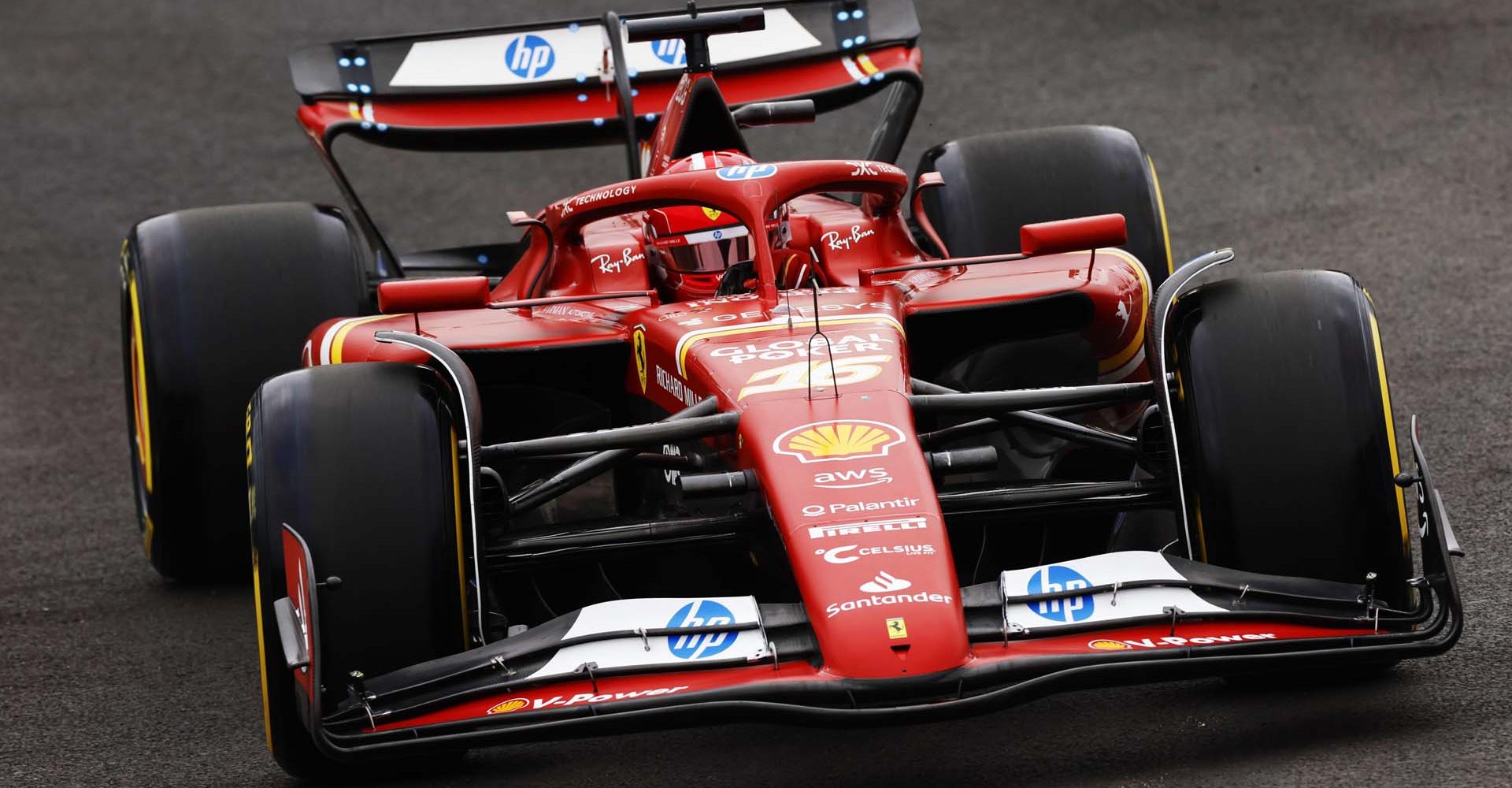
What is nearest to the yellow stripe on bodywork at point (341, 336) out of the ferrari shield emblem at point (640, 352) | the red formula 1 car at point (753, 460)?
the red formula 1 car at point (753, 460)

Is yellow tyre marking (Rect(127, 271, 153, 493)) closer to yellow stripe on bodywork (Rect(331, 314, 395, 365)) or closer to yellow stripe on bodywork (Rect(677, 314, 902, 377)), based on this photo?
yellow stripe on bodywork (Rect(331, 314, 395, 365))

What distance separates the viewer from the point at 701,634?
4.08 meters

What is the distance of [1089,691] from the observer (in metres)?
4.79

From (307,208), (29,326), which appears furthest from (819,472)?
(29,326)

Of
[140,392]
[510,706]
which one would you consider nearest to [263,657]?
[510,706]

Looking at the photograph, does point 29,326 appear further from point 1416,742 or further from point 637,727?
point 1416,742

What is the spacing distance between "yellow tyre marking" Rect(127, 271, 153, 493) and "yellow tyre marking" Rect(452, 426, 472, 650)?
2334mm

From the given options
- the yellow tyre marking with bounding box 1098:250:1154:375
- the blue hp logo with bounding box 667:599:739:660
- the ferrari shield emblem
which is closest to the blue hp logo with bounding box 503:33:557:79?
the ferrari shield emblem

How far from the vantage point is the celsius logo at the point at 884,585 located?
159 inches

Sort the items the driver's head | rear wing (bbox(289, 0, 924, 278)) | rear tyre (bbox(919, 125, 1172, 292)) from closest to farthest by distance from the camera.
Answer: the driver's head
rear tyre (bbox(919, 125, 1172, 292))
rear wing (bbox(289, 0, 924, 278))

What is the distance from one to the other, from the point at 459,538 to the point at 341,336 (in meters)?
1.32

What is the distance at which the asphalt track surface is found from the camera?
4.41 meters

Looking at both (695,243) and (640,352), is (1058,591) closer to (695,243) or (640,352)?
(640,352)

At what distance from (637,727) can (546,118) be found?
4.16 meters
